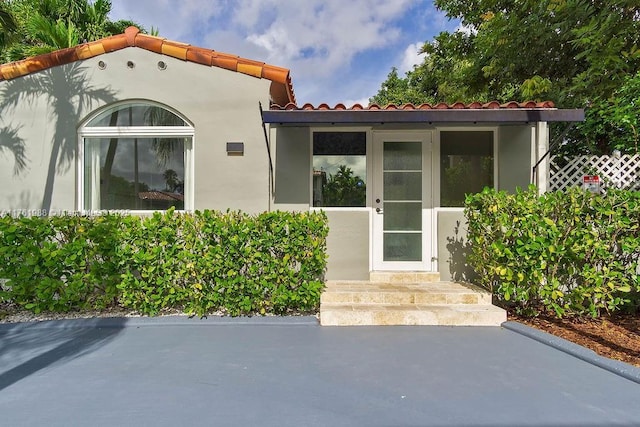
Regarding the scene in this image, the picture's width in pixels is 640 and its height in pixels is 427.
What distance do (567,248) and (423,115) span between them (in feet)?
8.62

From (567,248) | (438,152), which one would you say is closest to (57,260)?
(438,152)

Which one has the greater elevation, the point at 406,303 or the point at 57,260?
the point at 57,260

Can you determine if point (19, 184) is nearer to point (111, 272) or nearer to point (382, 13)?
point (111, 272)

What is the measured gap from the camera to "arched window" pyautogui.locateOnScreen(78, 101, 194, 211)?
19.6 ft

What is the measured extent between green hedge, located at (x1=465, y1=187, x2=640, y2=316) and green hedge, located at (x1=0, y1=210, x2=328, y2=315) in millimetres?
2561

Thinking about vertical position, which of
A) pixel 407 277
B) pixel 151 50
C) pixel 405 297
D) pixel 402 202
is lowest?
pixel 405 297

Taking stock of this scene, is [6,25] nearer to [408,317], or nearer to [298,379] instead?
[298,379]

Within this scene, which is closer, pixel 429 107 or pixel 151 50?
pixel 429 107

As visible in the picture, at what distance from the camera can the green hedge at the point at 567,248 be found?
4578 millimetres

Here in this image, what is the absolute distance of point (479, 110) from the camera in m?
5.00

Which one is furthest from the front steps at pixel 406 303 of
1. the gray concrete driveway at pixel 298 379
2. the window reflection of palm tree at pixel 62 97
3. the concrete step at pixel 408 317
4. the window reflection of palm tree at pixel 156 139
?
the window reflection of palm tree at pixel 62 97

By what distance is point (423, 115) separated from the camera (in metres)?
5.03

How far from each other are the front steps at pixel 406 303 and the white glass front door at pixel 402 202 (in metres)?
0.40

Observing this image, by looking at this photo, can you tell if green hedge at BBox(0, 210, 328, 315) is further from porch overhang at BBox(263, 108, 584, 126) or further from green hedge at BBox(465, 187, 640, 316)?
green hedge at BBox(465, 187, 640, 316)
